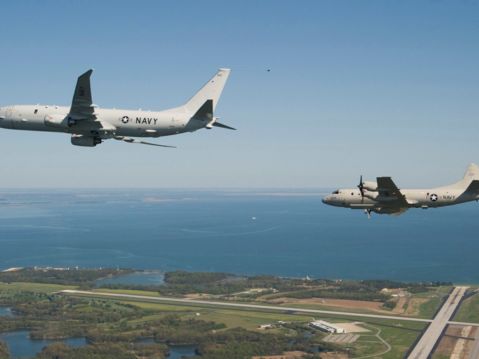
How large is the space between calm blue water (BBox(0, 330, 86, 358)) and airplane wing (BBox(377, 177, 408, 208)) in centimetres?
7828

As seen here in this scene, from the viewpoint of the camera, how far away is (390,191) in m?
57.4

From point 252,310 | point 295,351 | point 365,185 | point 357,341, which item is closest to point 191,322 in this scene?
point 252,310

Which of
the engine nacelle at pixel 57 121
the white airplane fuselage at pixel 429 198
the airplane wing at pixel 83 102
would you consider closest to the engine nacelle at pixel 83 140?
the engine nacelle at pixel 57 121

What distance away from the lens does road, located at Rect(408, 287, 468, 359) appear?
323 feet

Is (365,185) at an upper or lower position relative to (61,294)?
upper

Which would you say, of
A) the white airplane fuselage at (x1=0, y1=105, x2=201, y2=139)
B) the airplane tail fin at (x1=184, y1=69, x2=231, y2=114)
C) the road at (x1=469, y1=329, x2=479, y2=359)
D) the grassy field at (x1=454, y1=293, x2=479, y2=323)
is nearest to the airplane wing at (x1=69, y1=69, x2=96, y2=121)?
the white airplane fuselage at (x1=0, y1=105, x2=201, y2=139)

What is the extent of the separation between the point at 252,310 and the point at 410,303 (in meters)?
39.1

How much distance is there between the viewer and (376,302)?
14288 centimetres

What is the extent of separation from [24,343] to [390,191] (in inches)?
3432

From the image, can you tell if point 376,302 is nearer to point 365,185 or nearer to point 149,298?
point 149,298

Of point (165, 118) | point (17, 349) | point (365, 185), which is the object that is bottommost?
point (17, 349)

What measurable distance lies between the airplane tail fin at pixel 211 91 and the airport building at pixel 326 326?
7579cm

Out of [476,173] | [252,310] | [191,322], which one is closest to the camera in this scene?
[476,173]

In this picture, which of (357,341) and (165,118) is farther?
(357,341)
